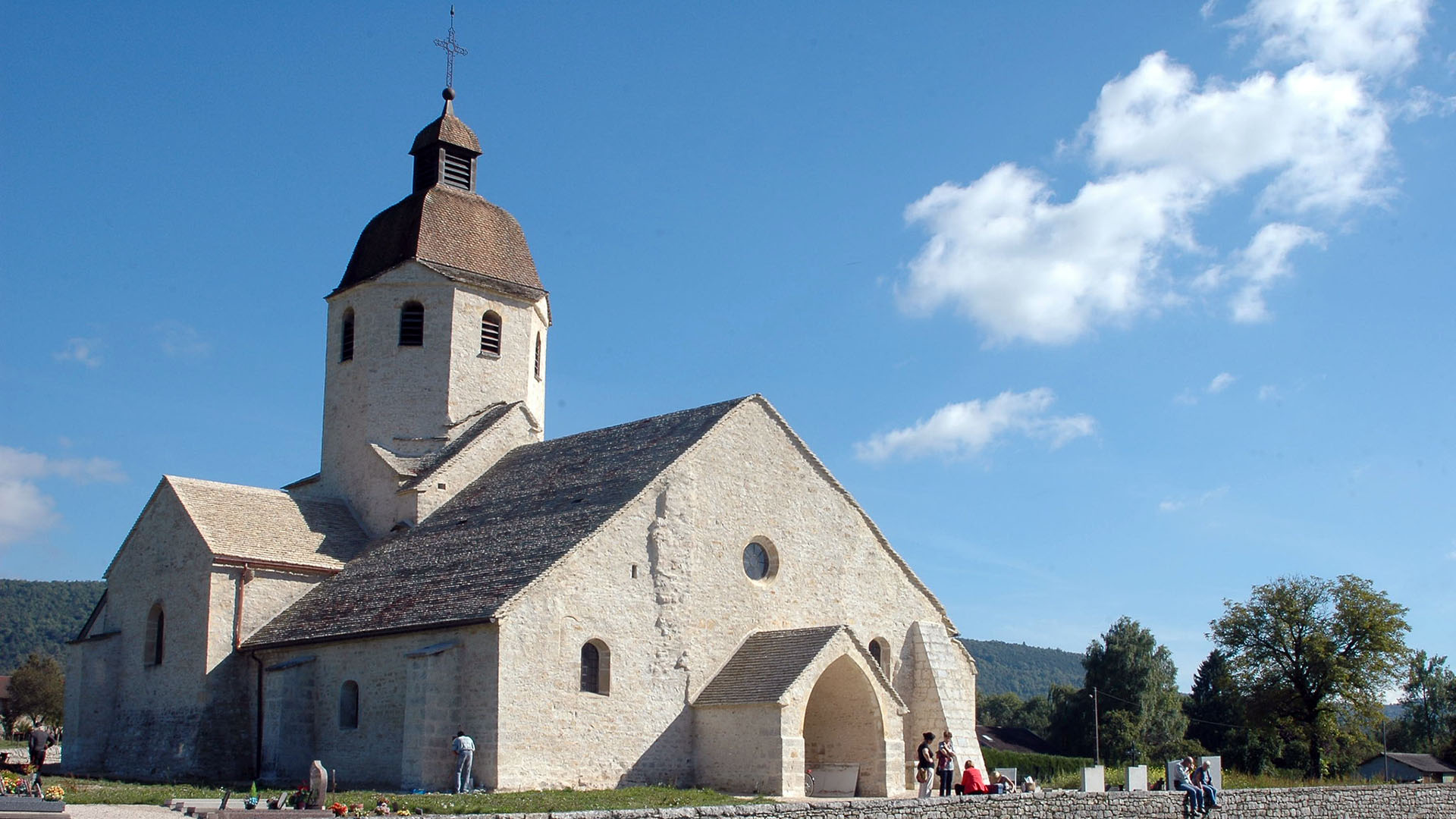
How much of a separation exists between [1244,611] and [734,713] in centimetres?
2843

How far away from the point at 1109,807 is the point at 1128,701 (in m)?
42.7

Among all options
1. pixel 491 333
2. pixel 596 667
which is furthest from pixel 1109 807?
pixel 491 333

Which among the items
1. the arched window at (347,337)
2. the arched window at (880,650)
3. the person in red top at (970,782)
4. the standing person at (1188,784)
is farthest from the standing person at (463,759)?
the arched window at (347,337)

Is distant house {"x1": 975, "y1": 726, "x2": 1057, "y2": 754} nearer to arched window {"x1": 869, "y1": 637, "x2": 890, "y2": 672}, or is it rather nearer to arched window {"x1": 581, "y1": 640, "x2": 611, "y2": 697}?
arched window {"x1": 869, "y1": 637, "x2": 890, "y2": 672}

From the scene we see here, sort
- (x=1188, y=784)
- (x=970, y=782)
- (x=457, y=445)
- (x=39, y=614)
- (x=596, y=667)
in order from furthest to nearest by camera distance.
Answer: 1. (x=39, y=614)
2. (x=457, y=445)
3. (x=1188, y=784)
4. (x=596, y=667)
5. (x=970, y=782)

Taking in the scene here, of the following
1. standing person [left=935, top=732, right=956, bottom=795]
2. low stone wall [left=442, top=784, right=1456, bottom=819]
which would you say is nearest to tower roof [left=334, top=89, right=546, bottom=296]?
standing person [left=935, top=732, right=956, bottom=795]

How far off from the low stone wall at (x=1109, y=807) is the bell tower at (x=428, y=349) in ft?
51.3

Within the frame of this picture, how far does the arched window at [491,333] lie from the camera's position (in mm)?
33531

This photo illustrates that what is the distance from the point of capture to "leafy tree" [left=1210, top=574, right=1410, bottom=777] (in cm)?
4353

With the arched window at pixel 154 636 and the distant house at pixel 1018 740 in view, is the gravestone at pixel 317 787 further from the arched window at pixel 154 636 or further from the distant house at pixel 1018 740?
the distant house at pixel 1018 740

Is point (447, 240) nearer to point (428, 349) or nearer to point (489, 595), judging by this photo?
point (428, 349)

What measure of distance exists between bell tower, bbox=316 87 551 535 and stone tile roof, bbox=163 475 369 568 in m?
0.88

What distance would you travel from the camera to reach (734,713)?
24.5m

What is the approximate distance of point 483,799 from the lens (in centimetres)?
1958
